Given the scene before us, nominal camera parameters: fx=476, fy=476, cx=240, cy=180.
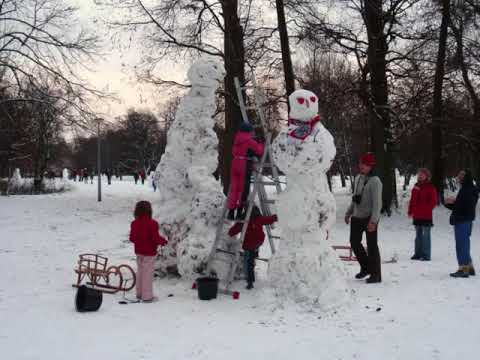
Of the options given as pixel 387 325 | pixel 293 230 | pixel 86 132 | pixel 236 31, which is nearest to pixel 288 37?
pixel 236 31

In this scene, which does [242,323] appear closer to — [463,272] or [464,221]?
[463,272]

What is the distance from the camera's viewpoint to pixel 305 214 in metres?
6.23

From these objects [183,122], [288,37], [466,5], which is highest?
[466,5]

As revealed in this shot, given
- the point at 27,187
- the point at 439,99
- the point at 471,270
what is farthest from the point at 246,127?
the point at 27,187

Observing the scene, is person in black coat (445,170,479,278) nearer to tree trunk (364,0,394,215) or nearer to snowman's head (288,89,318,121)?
snowman's head (288,89,318,121)

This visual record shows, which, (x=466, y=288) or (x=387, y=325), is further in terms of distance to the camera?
(x=466, y=288)

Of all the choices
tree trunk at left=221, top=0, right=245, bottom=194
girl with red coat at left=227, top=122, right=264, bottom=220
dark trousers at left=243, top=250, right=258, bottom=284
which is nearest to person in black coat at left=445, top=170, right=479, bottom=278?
dark trousers at left=243, top=250, right=258, bottom=284

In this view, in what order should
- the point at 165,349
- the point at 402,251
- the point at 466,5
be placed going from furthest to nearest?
the point at 466,5, the point at 402,251, the point at 165,349

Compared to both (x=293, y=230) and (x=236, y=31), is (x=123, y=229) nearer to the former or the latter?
(x=236, y=31)

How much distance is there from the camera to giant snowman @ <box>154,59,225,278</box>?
7.54 m

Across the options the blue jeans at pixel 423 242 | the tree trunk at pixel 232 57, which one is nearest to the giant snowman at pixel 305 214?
the blue jeans at pixel 423 242

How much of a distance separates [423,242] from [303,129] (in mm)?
4756

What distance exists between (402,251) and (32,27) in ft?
47.8

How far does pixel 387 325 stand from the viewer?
5441mm
